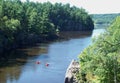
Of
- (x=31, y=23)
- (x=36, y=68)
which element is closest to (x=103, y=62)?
(x=36, y=68)

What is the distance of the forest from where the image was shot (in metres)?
83.6

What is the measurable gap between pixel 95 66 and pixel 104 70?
87.6 inches

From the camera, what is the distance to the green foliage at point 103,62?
27734 mm

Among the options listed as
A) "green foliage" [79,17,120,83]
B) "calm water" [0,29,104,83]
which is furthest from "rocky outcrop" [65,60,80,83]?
"calm water" [0,29,104,83]

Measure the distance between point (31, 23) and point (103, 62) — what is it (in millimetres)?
83632

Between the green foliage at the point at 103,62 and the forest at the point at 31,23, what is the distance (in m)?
42.6

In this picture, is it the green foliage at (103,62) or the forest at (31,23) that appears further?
the forest at (31,23)

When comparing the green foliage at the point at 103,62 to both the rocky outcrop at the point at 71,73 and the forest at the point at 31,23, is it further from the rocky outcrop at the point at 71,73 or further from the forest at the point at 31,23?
the forest at the point at 31,23

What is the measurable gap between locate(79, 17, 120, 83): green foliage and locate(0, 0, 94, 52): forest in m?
42.6

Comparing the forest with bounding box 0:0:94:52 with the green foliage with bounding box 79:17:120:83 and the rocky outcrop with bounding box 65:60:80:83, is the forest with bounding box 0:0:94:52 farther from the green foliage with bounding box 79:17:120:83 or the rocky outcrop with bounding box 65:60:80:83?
the green foliage with bounding box 79:17:120:83

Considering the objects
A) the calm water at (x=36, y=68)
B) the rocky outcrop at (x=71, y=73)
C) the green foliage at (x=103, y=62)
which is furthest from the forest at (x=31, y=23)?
the green foliage at (x=103, y=62)

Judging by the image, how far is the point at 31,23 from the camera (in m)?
110

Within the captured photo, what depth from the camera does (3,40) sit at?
76188 millimetres

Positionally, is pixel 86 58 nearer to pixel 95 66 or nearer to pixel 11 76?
pixel 95 66
